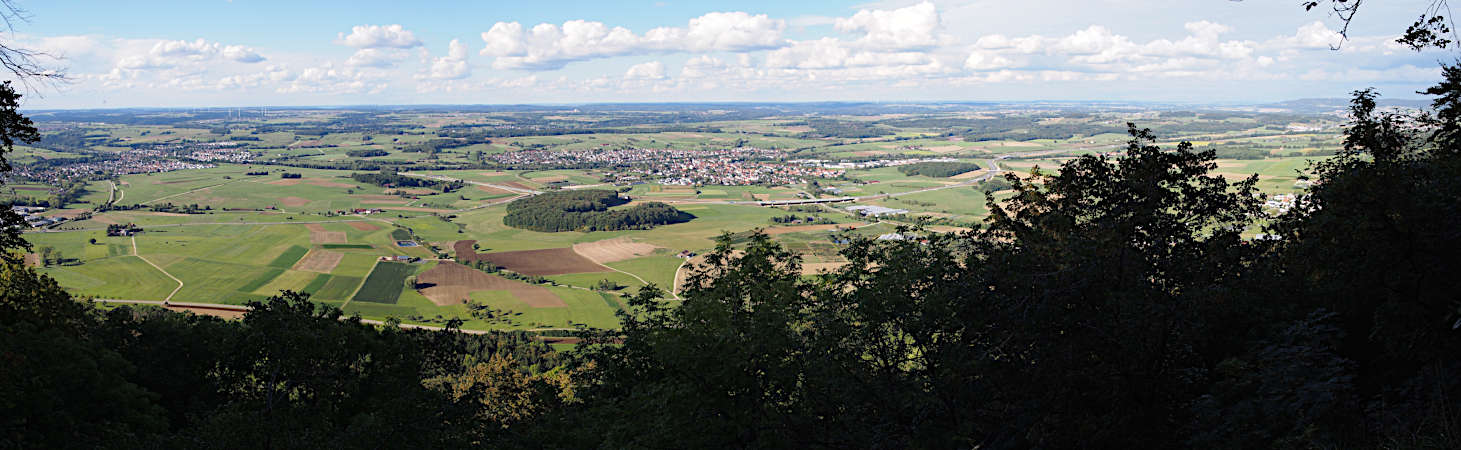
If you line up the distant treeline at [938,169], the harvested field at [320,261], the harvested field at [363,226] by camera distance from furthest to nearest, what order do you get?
1. the distant treeline at [938,169]
2. the harvested field at [363,226]
3. the harvested field at [320,261]

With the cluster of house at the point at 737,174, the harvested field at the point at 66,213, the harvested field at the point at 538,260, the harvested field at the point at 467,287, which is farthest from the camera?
the cluster of house at the point at 737,174

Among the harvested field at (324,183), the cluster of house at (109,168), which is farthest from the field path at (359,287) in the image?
the cluster of house at (109,168)

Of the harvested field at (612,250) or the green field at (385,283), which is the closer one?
the green field at (385,283)

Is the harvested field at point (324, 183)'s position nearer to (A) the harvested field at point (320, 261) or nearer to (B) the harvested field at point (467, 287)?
(A) the harvested field at point (320, 261)

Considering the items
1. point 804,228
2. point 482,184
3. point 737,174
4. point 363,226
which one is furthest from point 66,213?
point 737,174

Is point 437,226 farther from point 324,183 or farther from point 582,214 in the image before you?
point 324,183

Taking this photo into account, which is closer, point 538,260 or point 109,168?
point 538,260

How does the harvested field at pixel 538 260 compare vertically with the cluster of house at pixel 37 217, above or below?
A: below
